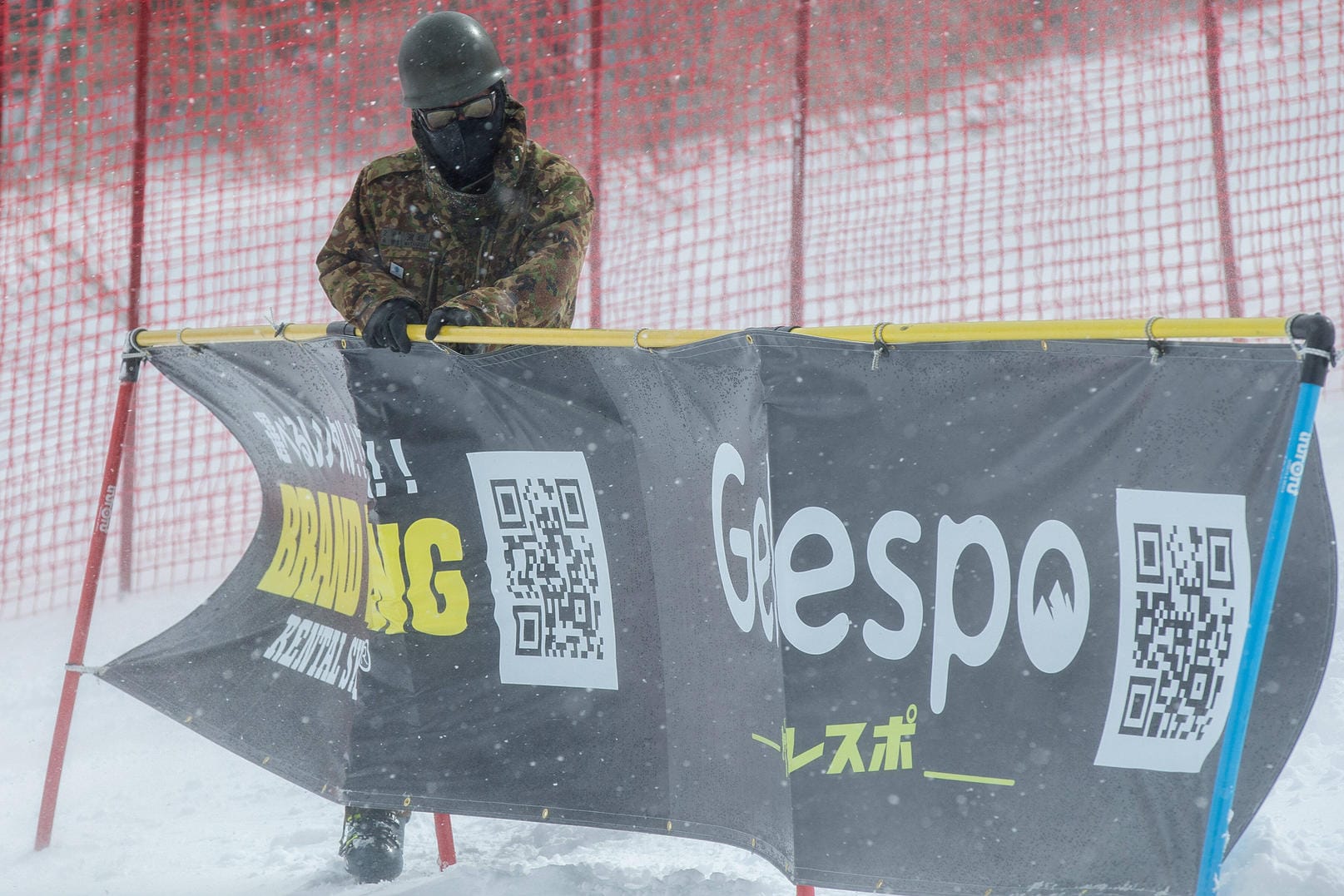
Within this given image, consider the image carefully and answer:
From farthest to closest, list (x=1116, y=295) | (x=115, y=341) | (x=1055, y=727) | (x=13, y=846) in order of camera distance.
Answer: (x=115, y=341)
(x=1116, y=295)
(x=13, y=846)
(x=1055, y=727)

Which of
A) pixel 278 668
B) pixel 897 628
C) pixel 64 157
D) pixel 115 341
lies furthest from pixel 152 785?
pixel 115 341

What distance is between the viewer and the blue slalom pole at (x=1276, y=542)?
1.89 metres

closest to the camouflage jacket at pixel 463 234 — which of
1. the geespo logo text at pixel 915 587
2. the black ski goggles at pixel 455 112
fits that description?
the black ski goggles at pixel 455 112

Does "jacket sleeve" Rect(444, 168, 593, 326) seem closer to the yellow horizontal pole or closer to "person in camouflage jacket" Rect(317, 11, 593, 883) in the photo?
"person in camouflage jacket" Rect(317, 11, 593, 883)

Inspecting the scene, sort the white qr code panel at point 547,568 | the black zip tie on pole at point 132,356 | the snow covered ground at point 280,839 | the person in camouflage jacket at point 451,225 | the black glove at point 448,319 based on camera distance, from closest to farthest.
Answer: the white qr code panel at point 547,568
the black glove at point 448,319
the snow covered ground at point 280,839
the person in camouflage jacket at point 451,225
the black zip tie on pole at point 132,356

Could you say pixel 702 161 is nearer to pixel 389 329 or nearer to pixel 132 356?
pixel 132 356

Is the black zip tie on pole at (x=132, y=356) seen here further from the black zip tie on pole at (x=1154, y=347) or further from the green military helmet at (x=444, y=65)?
the black zip tie on pole at (x=1154, y=347)

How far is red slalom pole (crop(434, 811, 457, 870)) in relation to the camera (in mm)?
3346

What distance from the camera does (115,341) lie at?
9562mm

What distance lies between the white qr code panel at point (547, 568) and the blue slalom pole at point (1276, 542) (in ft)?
4.52

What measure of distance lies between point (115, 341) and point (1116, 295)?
298 inches

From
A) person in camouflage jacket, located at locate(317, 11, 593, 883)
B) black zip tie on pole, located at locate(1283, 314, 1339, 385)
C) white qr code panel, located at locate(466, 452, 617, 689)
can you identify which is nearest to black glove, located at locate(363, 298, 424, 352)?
person in camouflage jacket, located at locate(317, 11, 593, 883)

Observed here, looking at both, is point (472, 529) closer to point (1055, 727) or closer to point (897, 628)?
point (897, 628)

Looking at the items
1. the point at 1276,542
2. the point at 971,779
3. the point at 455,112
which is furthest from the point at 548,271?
the point at 1276,542
